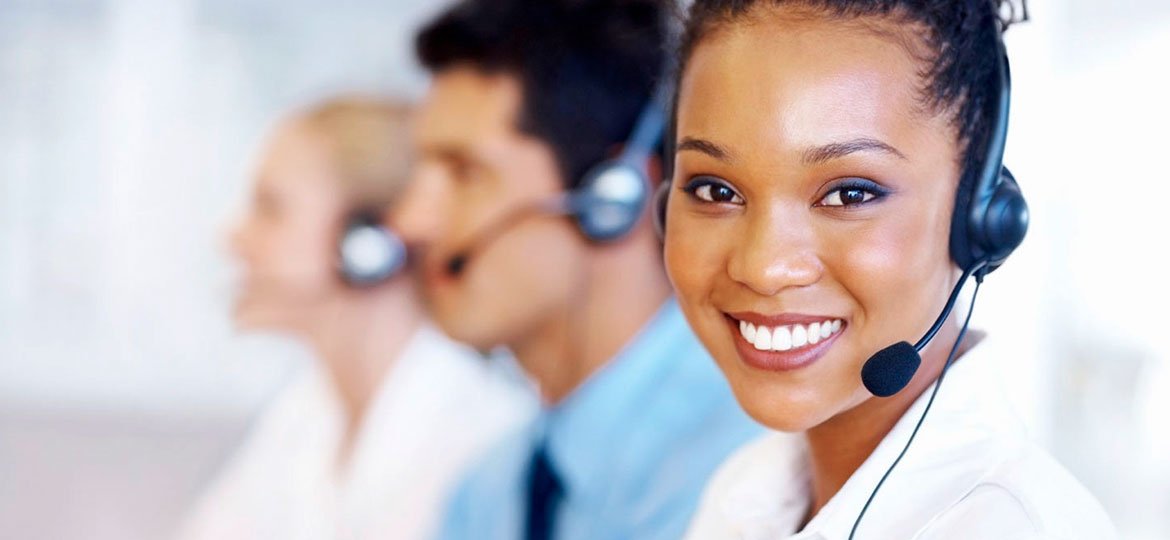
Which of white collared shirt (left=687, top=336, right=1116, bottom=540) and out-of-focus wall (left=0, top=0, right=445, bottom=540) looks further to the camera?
out-of-focus wall (left=0, top=0, right=445, bottom=540)

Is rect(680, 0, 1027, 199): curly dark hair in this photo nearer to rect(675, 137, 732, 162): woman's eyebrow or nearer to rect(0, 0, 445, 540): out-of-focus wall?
rect(675, 137, 732, 162): woman's eyebrow

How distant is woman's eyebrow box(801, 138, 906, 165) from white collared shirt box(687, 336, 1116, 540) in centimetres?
15

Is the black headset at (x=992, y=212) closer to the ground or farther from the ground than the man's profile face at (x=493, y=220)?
farther from the ground

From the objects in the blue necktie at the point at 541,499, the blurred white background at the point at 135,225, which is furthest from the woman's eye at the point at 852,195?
the blurred white background at the point at 135,225

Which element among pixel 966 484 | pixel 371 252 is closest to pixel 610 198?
pixel 371 252

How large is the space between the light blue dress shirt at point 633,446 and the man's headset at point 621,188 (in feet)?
0.45

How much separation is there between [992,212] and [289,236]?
1.49m

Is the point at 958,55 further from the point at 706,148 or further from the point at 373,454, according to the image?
the point at 373,454

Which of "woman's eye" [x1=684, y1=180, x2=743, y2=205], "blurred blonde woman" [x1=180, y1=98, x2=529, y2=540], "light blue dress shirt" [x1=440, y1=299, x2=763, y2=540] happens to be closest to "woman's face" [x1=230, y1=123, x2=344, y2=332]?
"blurred blonde woman" [x1=180, y1=98, x2=529, y2=540]

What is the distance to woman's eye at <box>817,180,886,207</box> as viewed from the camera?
70 cm

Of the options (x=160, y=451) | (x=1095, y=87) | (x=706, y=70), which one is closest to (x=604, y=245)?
(x=1095, y=87)

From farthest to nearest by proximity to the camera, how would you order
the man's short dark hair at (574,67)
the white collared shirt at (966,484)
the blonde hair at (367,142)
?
the blonde hair at (367,142), the man's short dark hair at (574,67), the white collared shirt at (966,484)

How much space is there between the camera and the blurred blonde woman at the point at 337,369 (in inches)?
71.5

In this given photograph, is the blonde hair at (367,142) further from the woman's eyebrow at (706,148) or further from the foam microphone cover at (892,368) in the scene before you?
the foam microphone cover at (892,368)
